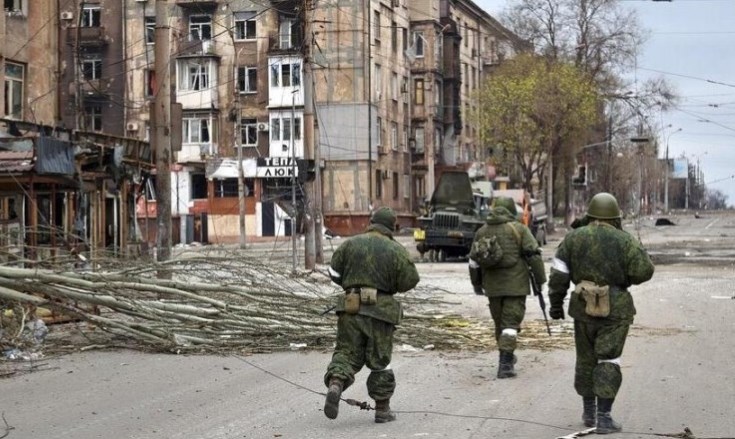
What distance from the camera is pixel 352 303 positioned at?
847 cm

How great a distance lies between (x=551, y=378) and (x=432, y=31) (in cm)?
5909

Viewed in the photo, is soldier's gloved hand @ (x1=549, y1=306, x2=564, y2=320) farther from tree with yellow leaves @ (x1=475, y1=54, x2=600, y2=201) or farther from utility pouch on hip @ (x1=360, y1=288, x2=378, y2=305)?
tree with yellow leaves @ (x1=475, y1=54, x2=600, y2=201)

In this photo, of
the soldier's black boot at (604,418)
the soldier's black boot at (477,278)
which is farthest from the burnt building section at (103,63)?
the soldier's black boot at (604,418)

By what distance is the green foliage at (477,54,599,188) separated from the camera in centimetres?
5803

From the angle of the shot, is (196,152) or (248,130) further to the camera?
(248,130)

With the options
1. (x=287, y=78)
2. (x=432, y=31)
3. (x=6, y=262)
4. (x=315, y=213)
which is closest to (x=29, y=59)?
(x=315, y=213)

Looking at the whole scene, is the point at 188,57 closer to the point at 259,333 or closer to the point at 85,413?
the point at 259,333

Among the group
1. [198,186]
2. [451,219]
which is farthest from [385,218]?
[198,186]

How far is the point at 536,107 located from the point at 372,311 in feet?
169

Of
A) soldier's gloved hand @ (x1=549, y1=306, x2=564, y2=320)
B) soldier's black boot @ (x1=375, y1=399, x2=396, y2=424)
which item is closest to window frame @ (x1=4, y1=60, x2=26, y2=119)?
soldier's black boot @ (x1=375, y1=399, x2=396, y2=424)

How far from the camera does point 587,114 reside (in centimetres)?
5841

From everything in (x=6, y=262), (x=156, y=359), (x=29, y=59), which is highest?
(x=29, y=59)

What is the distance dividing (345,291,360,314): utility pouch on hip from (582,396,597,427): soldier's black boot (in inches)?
75.7

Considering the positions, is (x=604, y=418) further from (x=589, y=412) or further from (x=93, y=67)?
(x=93, y=67)
